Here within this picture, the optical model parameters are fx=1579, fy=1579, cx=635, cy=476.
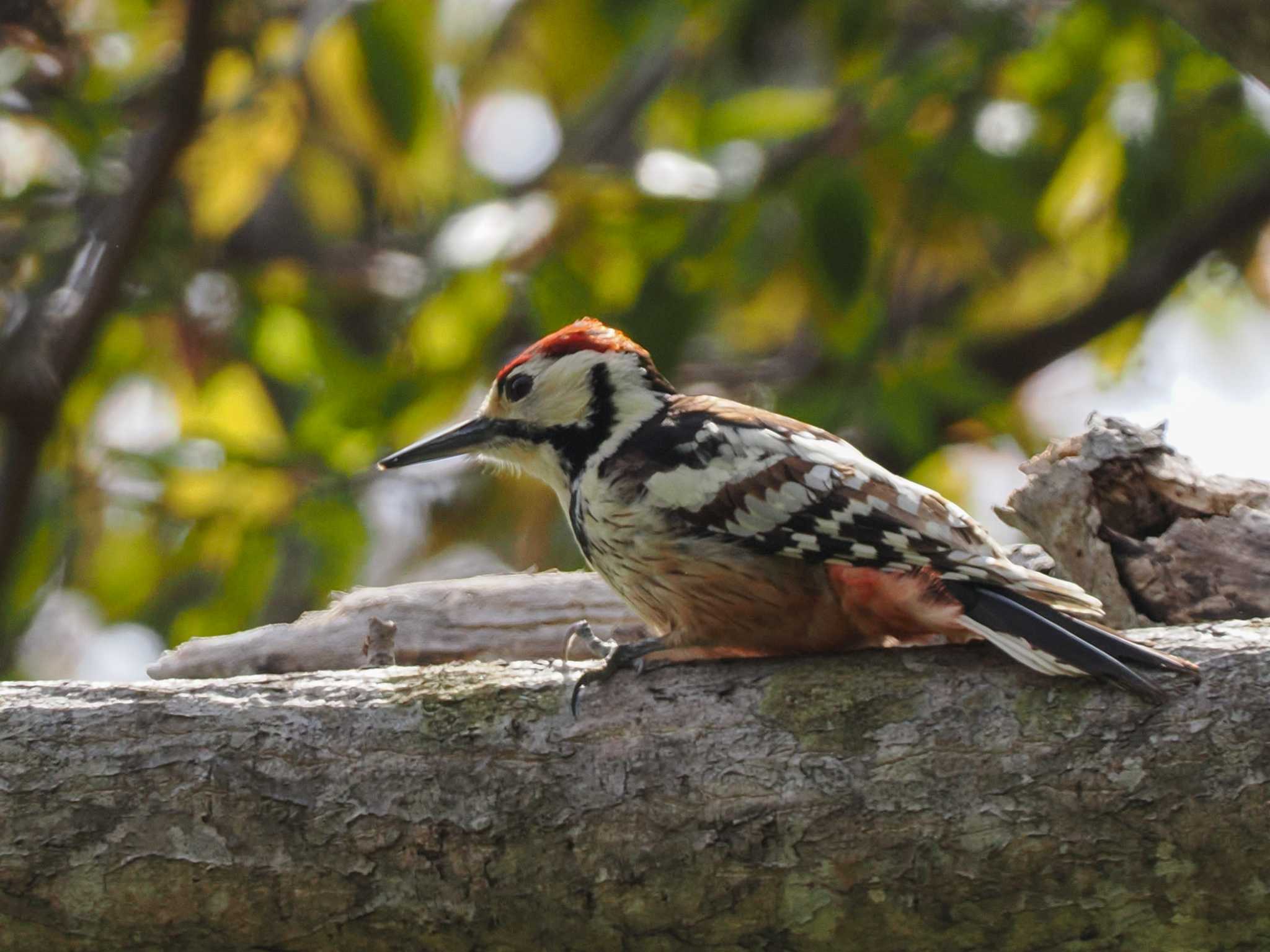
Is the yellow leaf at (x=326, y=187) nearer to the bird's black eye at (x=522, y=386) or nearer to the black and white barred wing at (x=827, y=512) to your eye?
the bird's black eye at (x=522, y=386)

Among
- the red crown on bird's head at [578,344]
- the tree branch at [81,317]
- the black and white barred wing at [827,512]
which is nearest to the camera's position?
the black and white barred wing at [827,512]

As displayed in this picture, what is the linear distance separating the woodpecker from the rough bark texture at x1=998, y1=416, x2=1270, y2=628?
525 mm

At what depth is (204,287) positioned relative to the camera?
7.75m

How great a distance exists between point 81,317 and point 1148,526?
3968 millimetres

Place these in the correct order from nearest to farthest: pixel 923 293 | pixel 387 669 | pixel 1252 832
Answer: pixel 1252 832, pixel 387 669, pixel 923 293

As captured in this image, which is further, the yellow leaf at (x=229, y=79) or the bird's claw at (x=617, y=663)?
the yellow leaf at (x=229, y=79)

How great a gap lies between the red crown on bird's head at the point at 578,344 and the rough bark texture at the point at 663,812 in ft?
3.32

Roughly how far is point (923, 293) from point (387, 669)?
20.8 ft

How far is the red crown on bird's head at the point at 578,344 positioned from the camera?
3605mm

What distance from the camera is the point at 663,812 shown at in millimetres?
2619

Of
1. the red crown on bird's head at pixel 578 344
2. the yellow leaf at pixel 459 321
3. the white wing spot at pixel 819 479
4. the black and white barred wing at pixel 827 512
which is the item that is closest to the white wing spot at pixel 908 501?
the black and white barred wing at pixel 827 512

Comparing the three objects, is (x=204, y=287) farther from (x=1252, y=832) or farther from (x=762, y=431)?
(x=1252, y=832)

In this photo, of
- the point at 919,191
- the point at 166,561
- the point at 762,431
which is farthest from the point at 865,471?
the point at 166,561

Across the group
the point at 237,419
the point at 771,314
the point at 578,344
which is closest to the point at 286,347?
the point at 237,419
